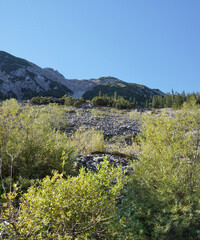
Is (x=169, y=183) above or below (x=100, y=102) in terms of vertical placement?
below

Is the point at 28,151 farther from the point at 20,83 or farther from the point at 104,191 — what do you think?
the point at 20,83

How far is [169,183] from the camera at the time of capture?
2.81m

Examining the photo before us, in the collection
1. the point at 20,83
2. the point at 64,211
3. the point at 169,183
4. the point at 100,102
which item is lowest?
the point at 64,211

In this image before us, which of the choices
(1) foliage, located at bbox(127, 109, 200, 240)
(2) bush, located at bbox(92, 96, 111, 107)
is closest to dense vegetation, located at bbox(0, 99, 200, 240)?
(1) foliage, located at bbox(127, 109, 200, 240)

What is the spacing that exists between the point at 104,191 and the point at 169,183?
1.33 metres

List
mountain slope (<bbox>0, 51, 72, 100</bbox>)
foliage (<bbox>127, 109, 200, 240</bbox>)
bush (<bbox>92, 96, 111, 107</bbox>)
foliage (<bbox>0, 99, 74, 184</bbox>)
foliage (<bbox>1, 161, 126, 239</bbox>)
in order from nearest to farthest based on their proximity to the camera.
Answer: foliage (<bbox>1, 161, 126, 239</bbox>)
foliage (<bbox>127, 109, 200, 240</bbox>)
foliage (<bbox>0, 99, 74, 184</bbox>)
bush (<bbox>92, 96, 111, 107</bbox>)
mountain slope (<bbox>0, 51, 72, 100</bbox>)

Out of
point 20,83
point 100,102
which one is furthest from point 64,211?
point 20,83

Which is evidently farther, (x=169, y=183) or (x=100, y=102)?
(x=100, y=102)

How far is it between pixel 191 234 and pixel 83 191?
1978 millimetres

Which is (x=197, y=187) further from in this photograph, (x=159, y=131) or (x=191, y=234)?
(x=159, y=131)

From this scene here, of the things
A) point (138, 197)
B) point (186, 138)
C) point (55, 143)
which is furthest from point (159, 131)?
point (55, 143)

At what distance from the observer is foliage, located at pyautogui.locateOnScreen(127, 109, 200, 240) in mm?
2469

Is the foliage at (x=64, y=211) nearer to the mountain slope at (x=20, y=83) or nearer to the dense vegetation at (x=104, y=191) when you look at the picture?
the dense vegetation at (x=104, y=191)

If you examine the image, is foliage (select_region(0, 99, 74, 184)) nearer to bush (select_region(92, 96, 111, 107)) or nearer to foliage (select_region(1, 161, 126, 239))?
foliage (select_region(1, 161, 126, 239))
